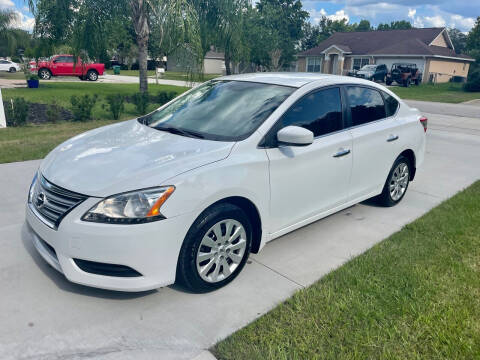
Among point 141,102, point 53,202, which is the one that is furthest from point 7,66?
point 53,202

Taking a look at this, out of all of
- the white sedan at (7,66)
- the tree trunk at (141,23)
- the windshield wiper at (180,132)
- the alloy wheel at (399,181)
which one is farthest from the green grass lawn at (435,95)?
the white sedan at (7,66)

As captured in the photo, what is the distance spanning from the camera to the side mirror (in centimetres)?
346

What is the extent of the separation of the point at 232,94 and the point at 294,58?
4398 cm

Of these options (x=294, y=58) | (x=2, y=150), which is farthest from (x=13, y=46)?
(x=2, y=150)

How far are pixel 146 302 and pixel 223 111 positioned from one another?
1.86 metres

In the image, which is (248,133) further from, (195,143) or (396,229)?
(396,229)

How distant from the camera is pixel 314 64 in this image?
161 feet

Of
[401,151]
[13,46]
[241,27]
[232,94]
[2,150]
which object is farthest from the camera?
[13,46]

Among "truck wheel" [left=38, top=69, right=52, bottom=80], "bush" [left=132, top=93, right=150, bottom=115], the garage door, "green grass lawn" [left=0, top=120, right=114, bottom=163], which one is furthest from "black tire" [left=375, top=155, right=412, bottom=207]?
the garage door

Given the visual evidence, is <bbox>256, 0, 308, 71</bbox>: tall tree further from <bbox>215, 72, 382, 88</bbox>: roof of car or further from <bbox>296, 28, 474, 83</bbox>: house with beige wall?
<bbox>215, 72, 382, 88</bbox>: roof of car

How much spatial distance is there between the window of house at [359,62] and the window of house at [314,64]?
416 cm

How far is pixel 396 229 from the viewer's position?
475 cm

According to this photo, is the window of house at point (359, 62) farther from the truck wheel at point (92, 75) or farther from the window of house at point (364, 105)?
the window of house at point (364, 105)

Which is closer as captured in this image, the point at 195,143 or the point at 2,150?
the point at 195,143
